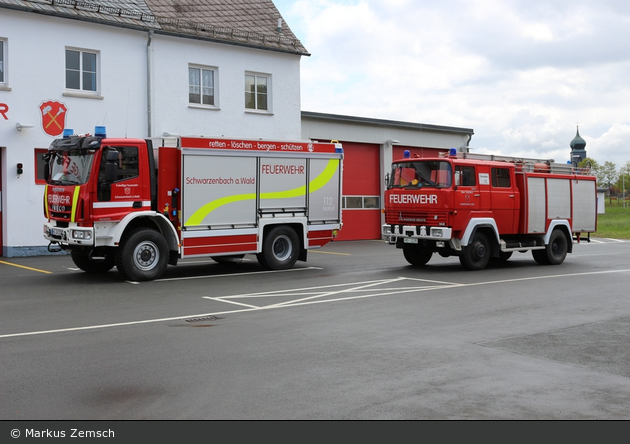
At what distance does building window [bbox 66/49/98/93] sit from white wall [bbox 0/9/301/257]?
261 millimetres

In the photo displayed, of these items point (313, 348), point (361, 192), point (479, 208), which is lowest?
point (313, 348)

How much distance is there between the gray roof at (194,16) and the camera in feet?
64.1

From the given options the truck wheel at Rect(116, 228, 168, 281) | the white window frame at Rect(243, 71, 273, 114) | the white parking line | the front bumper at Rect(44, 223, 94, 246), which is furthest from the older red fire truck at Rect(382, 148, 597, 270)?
the white window frame at Rect(243, 71, 273, 114)

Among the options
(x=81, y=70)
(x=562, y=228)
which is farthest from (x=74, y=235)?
(x=562, y=228)

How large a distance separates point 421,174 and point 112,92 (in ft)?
33.1

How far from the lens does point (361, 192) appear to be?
92.0 ft

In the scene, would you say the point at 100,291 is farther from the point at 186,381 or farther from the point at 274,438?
the point at 274,438

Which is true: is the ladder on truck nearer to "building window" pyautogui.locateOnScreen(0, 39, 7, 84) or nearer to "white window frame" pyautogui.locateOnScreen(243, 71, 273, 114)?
"white window frame" pyautogui.locateOnScreen(243, 71, 273, 114)

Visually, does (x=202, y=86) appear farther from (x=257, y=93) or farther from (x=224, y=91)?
(x=257, y=93)

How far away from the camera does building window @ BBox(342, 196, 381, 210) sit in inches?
1085

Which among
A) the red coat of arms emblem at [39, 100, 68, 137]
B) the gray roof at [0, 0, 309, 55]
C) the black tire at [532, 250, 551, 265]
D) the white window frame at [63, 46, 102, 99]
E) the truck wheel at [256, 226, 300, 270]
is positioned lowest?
the black tire at [532, 250, 551, 265]

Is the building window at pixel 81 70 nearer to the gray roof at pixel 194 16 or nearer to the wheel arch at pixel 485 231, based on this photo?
the gray roof at pixel 194 16

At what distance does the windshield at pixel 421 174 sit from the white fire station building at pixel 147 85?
3.45 meters

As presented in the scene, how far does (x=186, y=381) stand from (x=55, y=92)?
1537 centimetres
